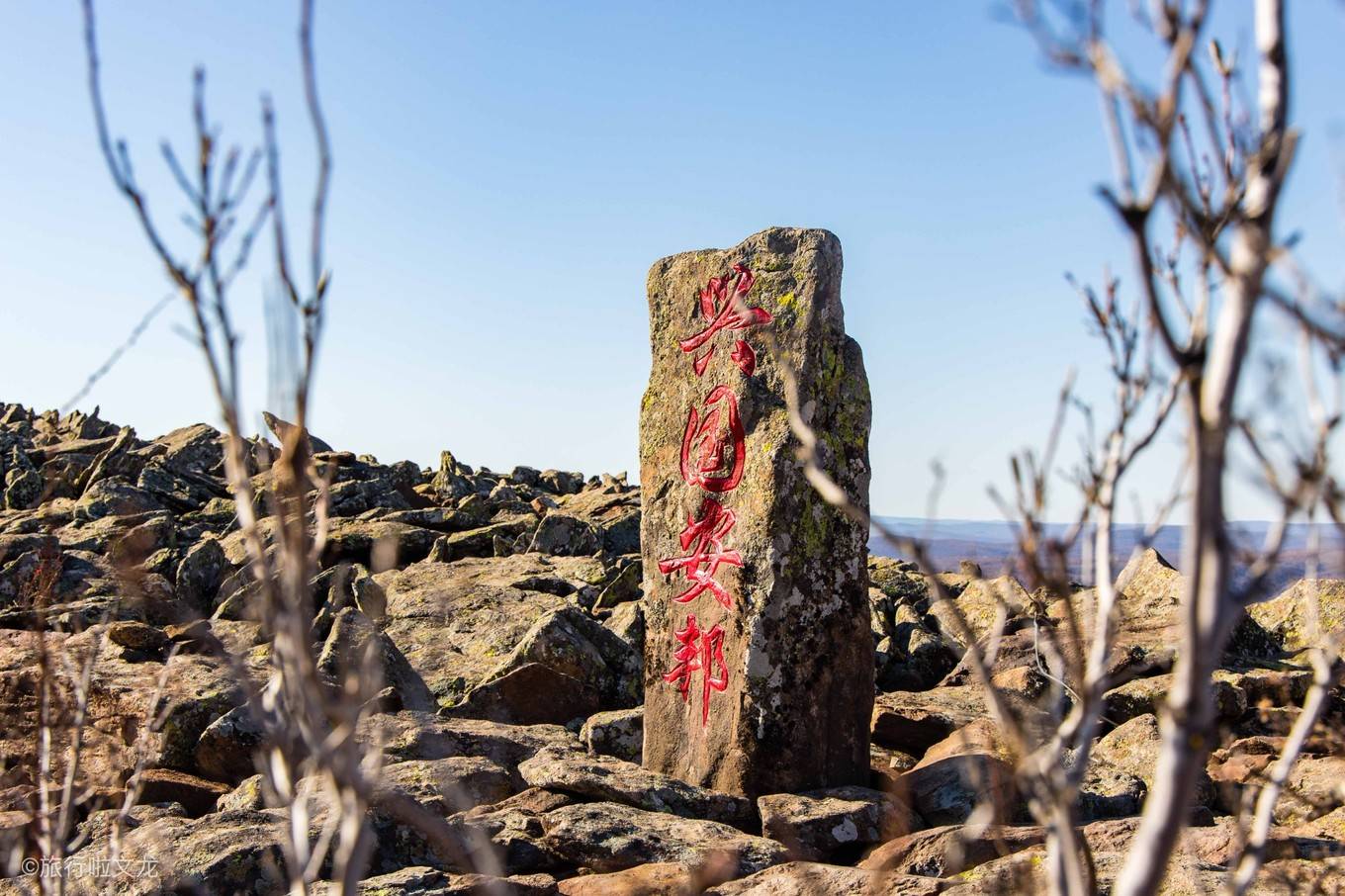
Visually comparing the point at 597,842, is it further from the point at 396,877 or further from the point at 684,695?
the point at 684,695

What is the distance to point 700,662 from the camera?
7520mm

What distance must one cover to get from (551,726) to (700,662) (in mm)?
1840

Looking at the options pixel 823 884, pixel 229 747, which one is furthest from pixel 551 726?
pixel 823 884

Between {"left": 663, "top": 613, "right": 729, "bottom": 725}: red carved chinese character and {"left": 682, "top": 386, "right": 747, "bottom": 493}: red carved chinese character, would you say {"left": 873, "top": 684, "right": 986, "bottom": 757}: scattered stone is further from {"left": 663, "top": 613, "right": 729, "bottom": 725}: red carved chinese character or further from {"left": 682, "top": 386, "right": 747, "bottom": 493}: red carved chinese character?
{"left": 682, "top": 386, "right": 747, "bottom": 493}: red carved chinese character

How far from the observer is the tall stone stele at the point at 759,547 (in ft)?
23.5

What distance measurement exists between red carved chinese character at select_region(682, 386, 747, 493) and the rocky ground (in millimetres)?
1983

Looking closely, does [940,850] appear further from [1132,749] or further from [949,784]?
[1132,749]

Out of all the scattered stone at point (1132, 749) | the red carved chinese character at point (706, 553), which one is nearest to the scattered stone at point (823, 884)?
the red carved chinese character at point (706, 553)

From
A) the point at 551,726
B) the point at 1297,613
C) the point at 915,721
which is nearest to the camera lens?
the point at 915,721

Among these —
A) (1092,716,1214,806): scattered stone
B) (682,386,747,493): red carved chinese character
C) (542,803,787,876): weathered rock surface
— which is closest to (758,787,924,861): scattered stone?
(542,803,787,876): weathered rock surface

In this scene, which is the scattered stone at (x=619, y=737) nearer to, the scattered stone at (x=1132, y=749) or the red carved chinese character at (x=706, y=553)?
the red carved chinese character at (x=706, y=553)

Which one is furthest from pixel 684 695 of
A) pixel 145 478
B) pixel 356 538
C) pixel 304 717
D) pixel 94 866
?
pixel 145 478

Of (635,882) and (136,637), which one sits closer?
(635,882)

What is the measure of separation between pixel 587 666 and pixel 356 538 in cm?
618
